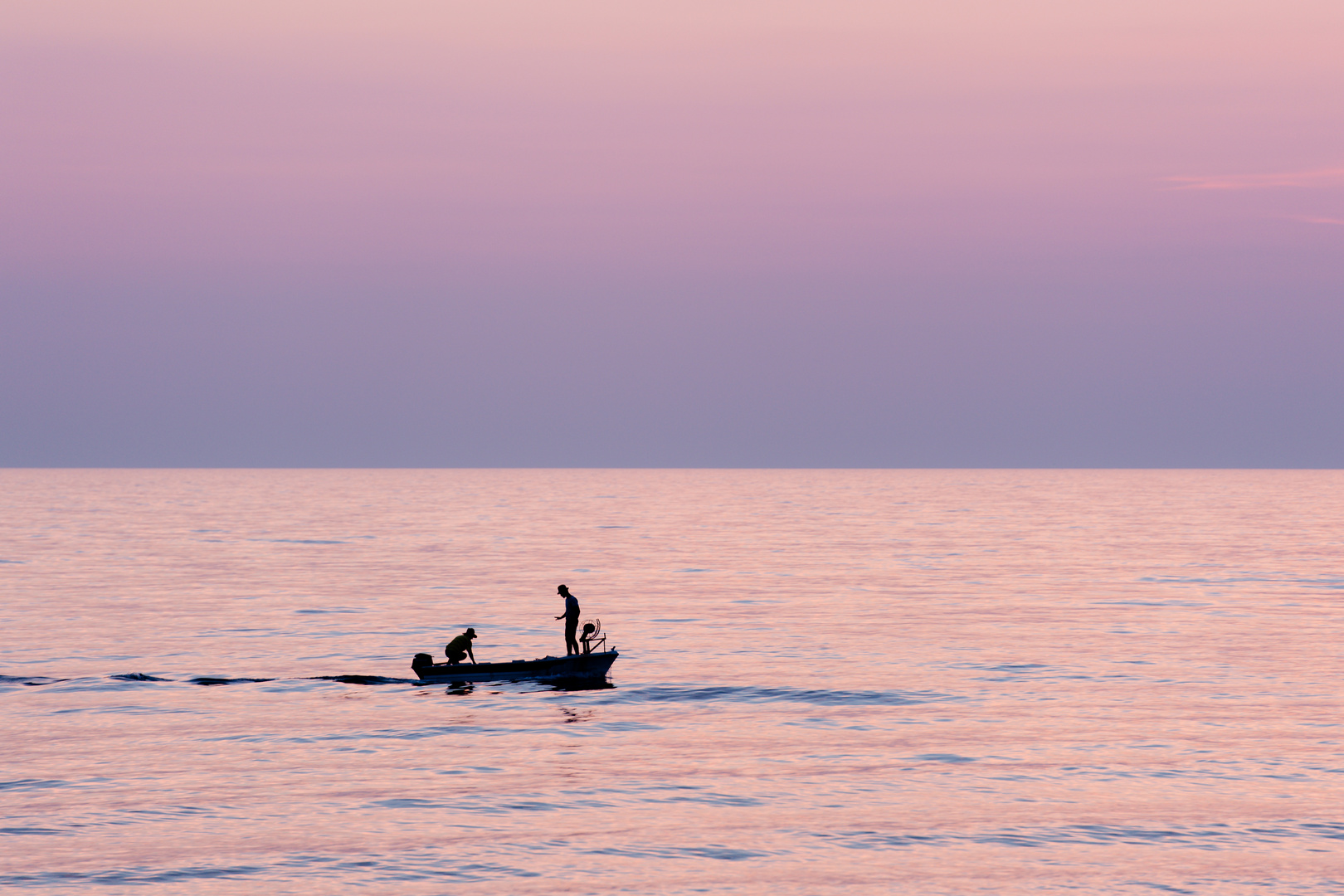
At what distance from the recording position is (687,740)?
31.2 meters

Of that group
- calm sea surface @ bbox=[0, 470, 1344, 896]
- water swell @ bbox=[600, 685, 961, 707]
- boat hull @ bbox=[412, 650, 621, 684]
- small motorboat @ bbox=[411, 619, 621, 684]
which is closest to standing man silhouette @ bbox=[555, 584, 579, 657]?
small motorboat @ bbox=[411, 619, 621, 684]

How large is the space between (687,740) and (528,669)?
428 inches

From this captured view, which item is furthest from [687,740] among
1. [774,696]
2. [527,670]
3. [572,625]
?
[527,670]

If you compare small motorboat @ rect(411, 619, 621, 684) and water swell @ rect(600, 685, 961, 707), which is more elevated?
small motorboat @ rect(411, 619, 621, 684)

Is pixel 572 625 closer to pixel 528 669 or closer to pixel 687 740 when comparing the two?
pixel 528 669

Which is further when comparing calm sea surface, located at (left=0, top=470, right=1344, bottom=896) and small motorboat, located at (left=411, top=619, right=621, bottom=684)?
small motorboat, located at (left=411, top=619, right=621, bottom=684)

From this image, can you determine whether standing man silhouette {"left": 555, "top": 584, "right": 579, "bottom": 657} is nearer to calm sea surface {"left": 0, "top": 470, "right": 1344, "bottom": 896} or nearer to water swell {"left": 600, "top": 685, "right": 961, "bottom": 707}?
calm sea surface {"left": 0, "top": 470, "right": 1344, "bottom": 896}

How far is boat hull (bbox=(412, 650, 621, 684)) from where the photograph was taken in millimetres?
40031

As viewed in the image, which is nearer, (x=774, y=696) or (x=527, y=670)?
(x=774, y=696)

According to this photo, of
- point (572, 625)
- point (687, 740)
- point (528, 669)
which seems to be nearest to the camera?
point (687, 740)

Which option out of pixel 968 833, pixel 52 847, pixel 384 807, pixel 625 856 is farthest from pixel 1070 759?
pixel 52 847

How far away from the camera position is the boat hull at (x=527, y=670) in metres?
40.0

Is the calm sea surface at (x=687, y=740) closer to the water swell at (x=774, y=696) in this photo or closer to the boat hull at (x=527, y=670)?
the water swell at (x=774, y=696)

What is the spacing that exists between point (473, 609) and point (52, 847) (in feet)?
132
